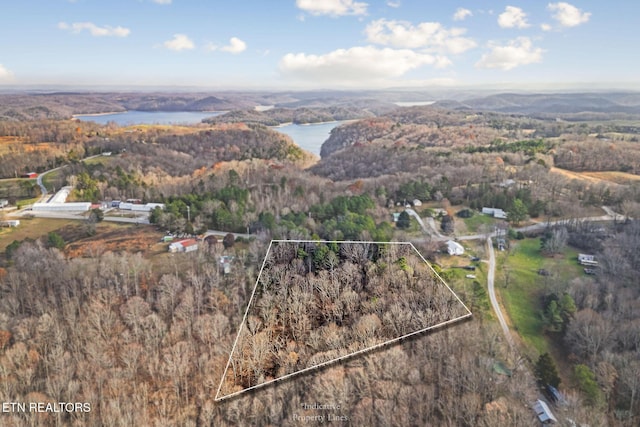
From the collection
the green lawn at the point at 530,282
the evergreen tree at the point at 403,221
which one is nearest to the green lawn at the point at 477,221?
the green lawn at the point at 530,282

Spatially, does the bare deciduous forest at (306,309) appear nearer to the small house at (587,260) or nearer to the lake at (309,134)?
the small house at (587,260)

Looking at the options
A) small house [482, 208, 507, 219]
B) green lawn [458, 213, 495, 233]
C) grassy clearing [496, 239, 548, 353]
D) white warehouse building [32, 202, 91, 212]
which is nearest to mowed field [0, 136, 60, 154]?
white warehouse building [32, 202, 91, 212]

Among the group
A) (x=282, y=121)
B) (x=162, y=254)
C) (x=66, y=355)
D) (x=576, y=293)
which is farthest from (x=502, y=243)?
(x=282, y=121)

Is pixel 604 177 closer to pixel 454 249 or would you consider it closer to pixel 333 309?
pixel 454 249

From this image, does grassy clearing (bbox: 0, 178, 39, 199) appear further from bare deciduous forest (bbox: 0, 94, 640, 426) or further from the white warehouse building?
the white warehouse building

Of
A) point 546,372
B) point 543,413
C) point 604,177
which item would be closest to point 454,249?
point 546,372
